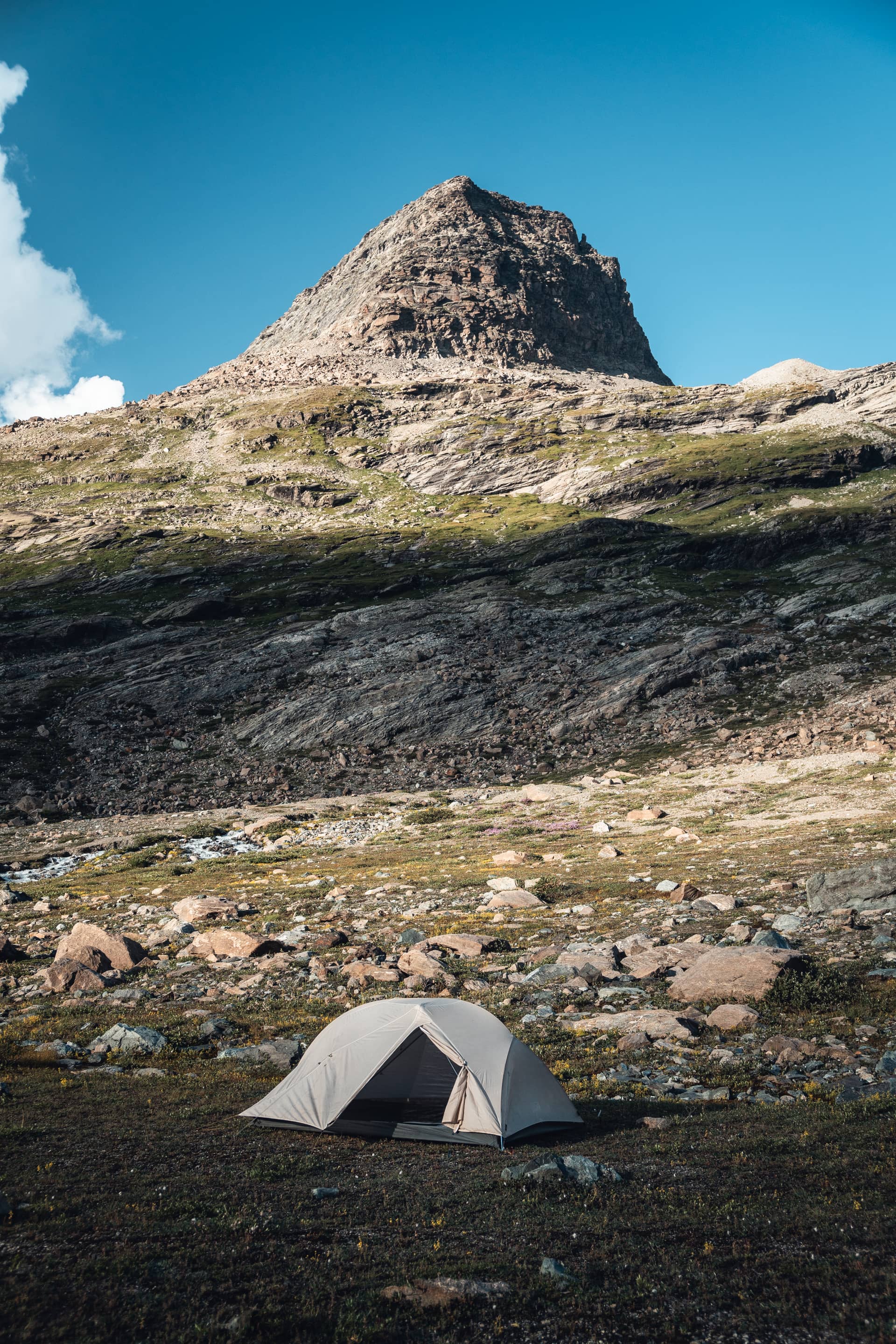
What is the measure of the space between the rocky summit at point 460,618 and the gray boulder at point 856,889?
2685 centimetres

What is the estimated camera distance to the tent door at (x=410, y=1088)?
12.5 metres

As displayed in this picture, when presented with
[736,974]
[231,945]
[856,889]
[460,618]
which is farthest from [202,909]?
[460,618]

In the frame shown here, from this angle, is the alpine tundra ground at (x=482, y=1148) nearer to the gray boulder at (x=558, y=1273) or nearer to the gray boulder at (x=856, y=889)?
the gray boulder at (x=558, y=1273)

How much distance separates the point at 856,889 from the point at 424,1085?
50.9ft

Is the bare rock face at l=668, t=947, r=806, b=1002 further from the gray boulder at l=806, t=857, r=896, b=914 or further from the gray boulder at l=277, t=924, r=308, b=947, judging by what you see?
the gray boulder at l=277, t=924, r=308, b=947

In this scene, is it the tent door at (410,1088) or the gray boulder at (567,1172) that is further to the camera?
the tent door at (410,1088)

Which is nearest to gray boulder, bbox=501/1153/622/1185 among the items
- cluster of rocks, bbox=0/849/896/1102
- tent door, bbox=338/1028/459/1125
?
tent door, bbox=338/1028/459/1125

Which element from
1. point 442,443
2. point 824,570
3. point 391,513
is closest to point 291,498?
point 391,513

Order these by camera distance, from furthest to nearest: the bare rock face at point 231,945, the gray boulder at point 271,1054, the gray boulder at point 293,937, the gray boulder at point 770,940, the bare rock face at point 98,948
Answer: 1. the gray boulder at point 293,937
2. the bare rock face at point 231,945
3. the bare rock face at point 98,948
4. the gray boulder at point 770,940
5. the gray boulder at point 271,1054

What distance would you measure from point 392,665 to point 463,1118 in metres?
60.9

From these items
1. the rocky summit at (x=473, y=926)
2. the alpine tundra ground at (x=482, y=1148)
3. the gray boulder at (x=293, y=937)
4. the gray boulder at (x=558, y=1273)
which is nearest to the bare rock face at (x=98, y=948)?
the rocky summit at (x=473, y=926)

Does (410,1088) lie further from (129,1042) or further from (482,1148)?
(129,1042)

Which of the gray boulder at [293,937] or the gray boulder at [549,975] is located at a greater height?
the gray boulder at [293,937]

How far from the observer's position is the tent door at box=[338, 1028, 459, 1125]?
41.0 feet
